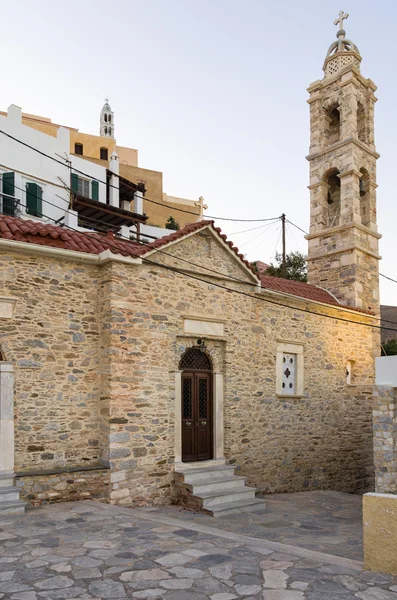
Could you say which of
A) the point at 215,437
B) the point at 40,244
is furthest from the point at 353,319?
the point at 40,244

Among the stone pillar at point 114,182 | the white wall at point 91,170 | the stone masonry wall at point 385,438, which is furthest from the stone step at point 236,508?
the stone pillar at point 114,182

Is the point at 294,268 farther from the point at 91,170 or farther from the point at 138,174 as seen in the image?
the point at 138,174

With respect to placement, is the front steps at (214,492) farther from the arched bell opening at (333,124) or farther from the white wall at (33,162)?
the white wall at (33,162)

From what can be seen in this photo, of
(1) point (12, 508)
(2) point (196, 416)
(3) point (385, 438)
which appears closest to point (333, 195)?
(2) point (196, 416)

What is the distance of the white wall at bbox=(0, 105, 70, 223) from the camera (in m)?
19.1

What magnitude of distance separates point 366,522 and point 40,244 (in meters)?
6.31

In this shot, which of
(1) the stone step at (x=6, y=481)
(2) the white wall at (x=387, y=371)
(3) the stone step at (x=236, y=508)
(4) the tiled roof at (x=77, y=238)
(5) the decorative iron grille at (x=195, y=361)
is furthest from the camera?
(5) the decorative iron grille at (x=195, y=361)

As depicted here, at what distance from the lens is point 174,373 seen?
9852mm

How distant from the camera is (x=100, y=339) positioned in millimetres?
9148

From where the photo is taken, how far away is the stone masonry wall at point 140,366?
27.6 feet

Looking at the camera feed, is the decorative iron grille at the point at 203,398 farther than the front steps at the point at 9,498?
Yes

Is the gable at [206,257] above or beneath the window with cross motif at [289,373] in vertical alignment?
above

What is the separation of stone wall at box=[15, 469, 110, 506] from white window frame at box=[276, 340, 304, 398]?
4948 millimetres

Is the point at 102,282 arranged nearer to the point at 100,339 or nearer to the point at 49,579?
the point at 100,339
